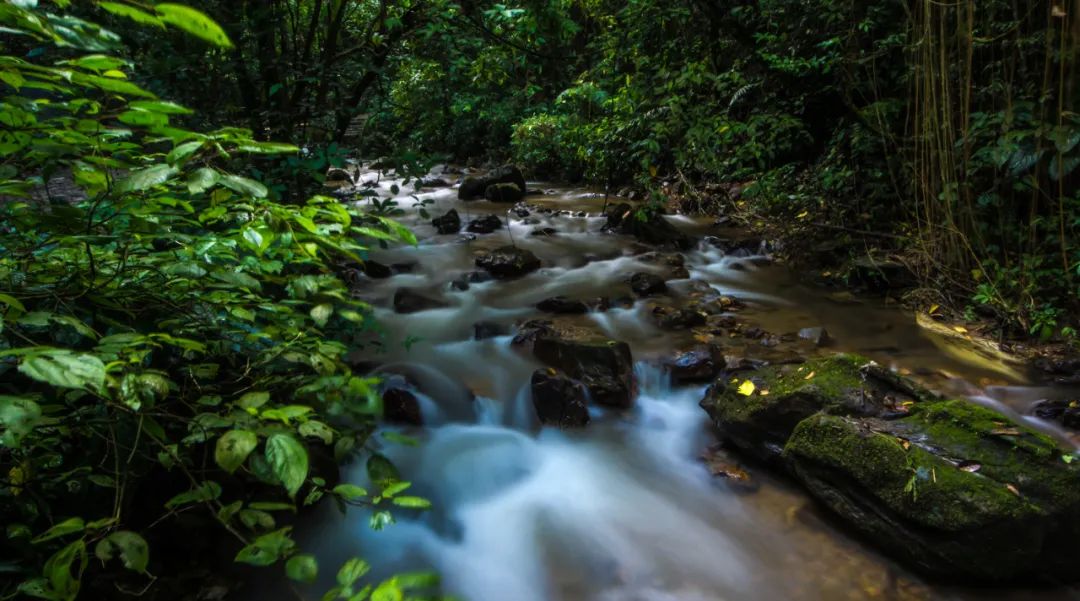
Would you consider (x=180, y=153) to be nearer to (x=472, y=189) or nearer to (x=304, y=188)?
(x=304, y=188)

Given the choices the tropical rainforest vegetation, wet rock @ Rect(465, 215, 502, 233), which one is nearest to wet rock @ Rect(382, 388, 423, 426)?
the tropical rainforest vegetation

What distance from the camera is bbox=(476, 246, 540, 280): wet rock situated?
20.0ft

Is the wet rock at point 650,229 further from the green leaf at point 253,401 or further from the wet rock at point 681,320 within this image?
the green leaf at point 253,401

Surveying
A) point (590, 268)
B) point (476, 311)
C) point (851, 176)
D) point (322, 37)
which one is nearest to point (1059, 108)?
point (851, 176)

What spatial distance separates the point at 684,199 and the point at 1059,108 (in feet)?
16.2

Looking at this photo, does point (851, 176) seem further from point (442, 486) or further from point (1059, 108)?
point (442, 486)

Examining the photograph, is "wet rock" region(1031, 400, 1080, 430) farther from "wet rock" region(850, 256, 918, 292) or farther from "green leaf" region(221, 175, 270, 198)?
"green leaf" region(221, 175, 270, 198)

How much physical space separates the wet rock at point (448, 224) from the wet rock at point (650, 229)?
1.92 meters

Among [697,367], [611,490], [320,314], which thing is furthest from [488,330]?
[320,314]

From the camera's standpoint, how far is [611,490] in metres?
3.18

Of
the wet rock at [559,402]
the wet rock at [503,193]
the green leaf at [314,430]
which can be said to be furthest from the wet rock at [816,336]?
the wet rock at [503,193]

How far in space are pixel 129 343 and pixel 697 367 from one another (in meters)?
3.33

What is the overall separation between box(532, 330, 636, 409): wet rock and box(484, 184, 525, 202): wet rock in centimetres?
610

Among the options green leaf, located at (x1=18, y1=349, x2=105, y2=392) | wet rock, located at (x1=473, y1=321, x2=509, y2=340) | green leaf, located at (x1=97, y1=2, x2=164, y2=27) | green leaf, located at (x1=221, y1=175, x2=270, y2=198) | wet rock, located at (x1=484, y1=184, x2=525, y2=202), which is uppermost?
green leaf, located at (x1=97, y1=2, x2=164, y2=27)
